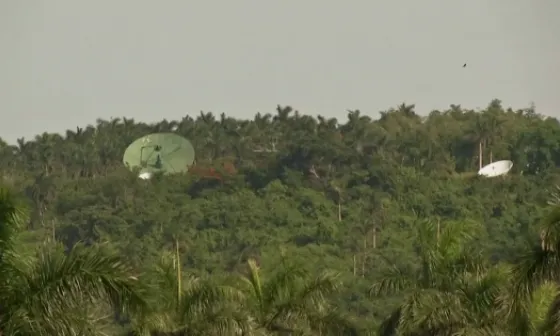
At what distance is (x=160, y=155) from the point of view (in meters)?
101

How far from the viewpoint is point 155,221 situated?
9375cm

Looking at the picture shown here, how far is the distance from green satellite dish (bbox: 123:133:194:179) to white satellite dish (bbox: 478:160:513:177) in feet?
56.2

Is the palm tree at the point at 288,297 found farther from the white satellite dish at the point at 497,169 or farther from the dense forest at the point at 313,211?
the white satellite dish at the point at 497,169

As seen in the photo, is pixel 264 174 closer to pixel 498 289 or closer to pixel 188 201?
pixel 188 201

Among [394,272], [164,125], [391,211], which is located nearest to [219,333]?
[394,272]

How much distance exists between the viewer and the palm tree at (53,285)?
17.8 meters

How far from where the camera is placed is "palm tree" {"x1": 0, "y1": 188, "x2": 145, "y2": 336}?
17797 millimetres

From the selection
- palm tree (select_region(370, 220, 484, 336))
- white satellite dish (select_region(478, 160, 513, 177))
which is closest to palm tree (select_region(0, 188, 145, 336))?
palm tree (select_region(370, 220, 484, 336))

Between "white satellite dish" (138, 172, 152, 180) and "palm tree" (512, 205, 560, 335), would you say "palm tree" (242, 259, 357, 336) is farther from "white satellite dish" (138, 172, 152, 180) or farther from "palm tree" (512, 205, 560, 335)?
"white satellite dish" (138, 172, 152, 180)

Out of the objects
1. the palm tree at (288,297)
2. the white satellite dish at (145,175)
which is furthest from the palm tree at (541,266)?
the white satellite dish at (145,175)

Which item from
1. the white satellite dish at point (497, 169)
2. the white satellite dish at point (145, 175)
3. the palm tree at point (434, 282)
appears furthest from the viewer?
the white satellite dish at point (145, 175)

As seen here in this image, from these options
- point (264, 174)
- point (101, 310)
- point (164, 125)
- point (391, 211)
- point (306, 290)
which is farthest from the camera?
point (164, 125)

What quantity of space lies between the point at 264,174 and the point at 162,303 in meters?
80.7

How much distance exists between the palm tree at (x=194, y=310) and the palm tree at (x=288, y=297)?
4.60 feet
